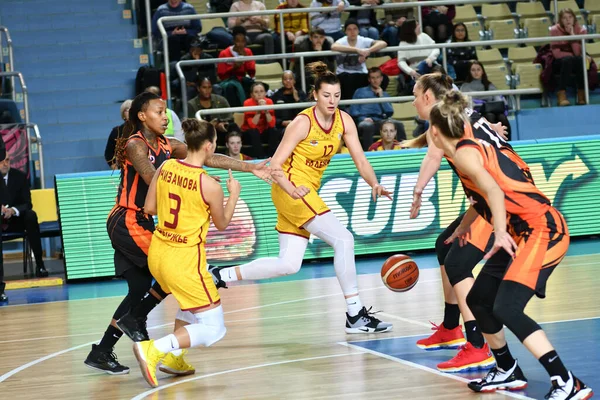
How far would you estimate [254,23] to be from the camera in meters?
15.8

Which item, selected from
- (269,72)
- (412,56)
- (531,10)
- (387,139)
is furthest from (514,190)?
(531,10)

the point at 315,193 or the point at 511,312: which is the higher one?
the point at 315,193

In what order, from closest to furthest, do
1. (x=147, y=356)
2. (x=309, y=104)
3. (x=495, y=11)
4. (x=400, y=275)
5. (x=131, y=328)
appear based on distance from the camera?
(x=147, y=356), (x=131, y=328), (x=400, y=275), (x=309, y=104), (x=495, y=11)

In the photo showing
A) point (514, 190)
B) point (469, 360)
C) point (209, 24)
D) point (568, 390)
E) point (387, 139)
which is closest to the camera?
point (568, 390)

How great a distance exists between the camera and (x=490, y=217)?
18.6 feet

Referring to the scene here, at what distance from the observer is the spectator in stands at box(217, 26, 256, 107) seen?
14.5 m

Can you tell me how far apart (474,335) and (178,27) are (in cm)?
1025

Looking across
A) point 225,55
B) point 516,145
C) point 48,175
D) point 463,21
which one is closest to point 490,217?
point 516,145

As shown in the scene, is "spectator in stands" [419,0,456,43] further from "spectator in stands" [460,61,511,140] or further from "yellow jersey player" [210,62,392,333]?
"yellow jersey player" [210,62,392,333]

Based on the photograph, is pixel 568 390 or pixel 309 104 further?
pixel 309 104

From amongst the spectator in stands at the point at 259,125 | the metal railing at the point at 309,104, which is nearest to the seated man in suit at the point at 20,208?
the metal railing at the point at 309,104

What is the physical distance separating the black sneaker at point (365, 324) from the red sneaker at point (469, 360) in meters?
1.46

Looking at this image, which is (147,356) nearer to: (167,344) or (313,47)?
(167,344)

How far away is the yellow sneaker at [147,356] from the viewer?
6105 millimetres
